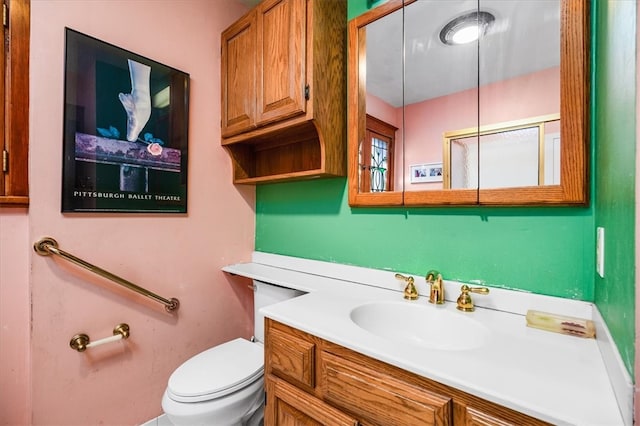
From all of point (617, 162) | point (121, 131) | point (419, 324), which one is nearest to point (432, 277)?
point (419, 324)

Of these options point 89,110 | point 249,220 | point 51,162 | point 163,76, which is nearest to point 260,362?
point 249,220

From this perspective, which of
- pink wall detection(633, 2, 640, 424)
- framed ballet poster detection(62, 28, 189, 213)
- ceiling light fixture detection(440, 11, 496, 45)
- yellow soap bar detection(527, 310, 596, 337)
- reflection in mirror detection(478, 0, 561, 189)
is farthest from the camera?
framed ballet poster detection(62, 28, 189, 213)

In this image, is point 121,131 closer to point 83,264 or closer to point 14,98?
point 14,98

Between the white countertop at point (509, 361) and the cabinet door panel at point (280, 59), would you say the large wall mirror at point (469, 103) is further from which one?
the white countertop at point (509, 361)

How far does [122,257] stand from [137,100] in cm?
72

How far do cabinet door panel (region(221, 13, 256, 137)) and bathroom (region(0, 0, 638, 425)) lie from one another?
84 millimetres

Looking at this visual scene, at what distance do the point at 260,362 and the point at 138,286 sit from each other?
67 centimetres

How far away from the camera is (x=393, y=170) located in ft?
4.00

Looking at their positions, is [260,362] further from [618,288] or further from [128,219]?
[618,288]

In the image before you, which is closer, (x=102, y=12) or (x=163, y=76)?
(x=102, y=12)

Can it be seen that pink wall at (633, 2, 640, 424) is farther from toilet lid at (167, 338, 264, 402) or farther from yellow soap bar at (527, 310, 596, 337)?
toilet lid at (167, 338, 264, 402)

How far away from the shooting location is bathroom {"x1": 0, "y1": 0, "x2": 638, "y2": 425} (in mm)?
679

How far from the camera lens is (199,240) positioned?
5.21ft

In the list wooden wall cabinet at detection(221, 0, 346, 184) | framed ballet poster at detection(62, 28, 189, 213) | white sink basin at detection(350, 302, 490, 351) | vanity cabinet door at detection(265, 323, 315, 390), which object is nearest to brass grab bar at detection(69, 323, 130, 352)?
framed ballet poster at detection(62, 28, 189, 213)
